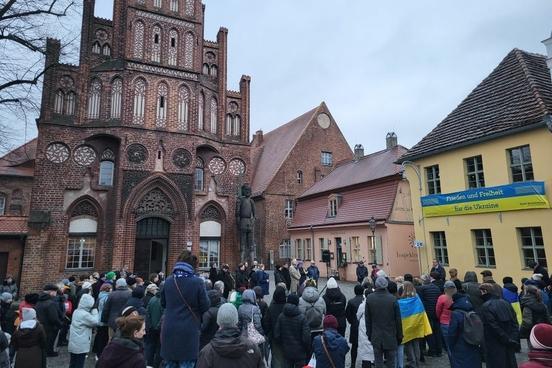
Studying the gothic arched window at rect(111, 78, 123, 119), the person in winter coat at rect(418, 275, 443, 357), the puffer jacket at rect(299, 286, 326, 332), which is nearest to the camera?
the puffer jacket at rect(299, 286, 326, 332)

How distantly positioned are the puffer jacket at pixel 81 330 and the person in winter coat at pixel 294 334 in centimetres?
335

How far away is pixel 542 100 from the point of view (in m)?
11.9

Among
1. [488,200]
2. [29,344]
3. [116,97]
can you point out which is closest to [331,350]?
[29,344]

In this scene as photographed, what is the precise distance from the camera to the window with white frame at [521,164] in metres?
11.8

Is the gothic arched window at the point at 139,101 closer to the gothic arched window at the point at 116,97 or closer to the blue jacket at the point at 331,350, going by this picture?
the gothic arched window at the point at 116,97

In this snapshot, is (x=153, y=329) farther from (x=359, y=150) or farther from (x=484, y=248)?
(x=359, y=150)

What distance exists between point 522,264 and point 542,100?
5.30 metres

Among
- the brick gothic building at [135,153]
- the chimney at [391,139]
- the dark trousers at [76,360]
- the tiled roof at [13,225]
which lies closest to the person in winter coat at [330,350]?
the dark trousers at [76,360]

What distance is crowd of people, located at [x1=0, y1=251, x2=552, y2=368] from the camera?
333 cm

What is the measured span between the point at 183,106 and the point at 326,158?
15994 millimetres

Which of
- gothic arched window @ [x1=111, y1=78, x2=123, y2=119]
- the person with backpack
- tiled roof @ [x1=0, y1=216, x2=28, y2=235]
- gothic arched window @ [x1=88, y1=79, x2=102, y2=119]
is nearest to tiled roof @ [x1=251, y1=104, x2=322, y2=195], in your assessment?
gothic arched window @ [x1=111, y1=78, x2=123, y2=119]

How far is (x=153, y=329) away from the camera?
6.47 meters

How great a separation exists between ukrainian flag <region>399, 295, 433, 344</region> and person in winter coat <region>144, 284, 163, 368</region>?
4.27 m

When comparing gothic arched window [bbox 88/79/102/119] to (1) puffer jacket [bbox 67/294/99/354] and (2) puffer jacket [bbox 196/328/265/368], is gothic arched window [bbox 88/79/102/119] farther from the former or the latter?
(2) puffer jacket [bbox 196/328/265/368]
